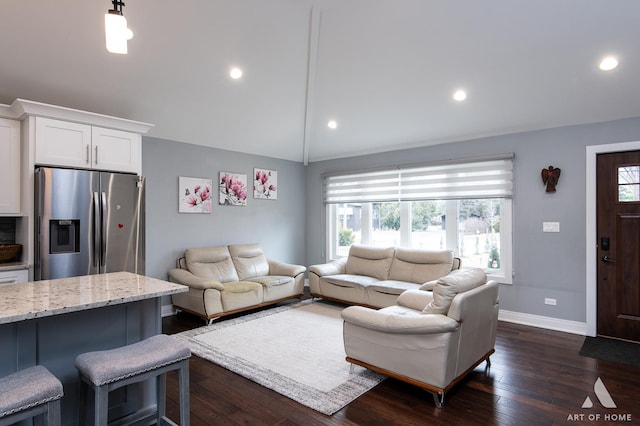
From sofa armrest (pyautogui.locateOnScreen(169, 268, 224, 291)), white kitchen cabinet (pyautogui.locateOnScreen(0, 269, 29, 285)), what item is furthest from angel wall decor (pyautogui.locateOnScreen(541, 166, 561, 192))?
white kitchen cabinet (pyautogui.locateOnScreen(0, 269, 29, 285))

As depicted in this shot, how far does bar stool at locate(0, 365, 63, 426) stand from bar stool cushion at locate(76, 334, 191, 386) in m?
0.15

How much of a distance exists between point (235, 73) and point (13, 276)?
9.64 ft

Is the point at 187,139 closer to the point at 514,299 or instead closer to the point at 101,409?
the point at 101,409

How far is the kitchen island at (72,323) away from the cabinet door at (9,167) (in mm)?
1690

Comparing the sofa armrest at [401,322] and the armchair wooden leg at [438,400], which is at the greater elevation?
the sofa armrest at [401,322]

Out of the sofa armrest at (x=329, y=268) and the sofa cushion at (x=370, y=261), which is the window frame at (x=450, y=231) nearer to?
the sofa cushion at (x=370, y=261)

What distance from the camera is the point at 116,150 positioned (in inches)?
153

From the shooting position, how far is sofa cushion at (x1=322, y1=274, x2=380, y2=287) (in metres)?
5.10

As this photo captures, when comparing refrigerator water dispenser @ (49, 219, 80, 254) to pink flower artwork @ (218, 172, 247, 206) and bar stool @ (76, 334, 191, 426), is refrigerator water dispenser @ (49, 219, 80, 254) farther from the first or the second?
pink flower artwork @ (218, 172, 247, 206)

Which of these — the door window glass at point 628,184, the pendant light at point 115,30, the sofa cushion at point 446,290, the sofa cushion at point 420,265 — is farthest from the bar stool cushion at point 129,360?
the door window glass at point 628,184

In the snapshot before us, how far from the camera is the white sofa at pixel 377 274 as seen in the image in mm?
4836

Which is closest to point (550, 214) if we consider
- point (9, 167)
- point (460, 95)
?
point (460, 95)

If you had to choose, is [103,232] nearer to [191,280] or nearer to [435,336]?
[191,280]

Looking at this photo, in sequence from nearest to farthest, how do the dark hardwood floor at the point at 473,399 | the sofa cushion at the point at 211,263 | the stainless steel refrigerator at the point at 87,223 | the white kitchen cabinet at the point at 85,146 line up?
the dark hardwood floor at the point at 473,399 → the stainless steel refrigerator at the point at 87,223 → the white kitchen cabinet at the point at 85,146 → the sofa cushion at the point at 211,263
